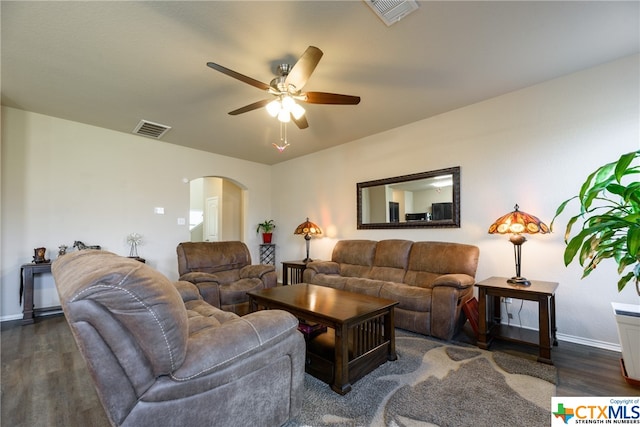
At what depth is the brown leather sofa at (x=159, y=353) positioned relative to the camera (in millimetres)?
1021

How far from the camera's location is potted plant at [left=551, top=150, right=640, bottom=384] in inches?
55.8

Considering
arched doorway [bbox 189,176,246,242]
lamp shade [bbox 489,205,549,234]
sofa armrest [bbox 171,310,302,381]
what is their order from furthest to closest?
arched doorway [bbox 189,176,246,242] → lamp shade [bbox 489,205,549,234] → sofa armrest [bbox 171,310,302,381]

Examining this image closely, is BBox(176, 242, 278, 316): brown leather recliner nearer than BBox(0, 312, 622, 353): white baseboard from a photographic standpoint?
No

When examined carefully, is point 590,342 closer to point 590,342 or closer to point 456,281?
point 590,342

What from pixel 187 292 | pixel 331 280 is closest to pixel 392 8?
pixel 187 292

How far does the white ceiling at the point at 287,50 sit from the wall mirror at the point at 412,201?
3.17ft

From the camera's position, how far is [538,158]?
9.96ft

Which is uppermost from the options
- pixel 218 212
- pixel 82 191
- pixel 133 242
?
pixel 82 191

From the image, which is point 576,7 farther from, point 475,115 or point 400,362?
point 400,362

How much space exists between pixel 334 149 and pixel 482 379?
4.11 metres

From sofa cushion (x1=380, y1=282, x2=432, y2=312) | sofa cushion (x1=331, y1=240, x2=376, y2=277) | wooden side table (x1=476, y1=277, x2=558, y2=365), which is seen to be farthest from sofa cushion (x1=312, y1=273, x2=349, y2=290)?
wooden side table (x1=476, y1=277, x2=558, y2=365)

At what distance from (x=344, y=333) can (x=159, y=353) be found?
1.20 meters

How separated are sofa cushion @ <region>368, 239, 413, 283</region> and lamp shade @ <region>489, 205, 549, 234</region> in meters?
1.20

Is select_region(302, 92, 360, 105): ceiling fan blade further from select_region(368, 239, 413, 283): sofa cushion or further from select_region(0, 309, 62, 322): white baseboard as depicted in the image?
select_region(0, 309, 62, 322): white baseboard
